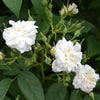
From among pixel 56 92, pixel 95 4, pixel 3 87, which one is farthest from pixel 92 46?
pixel 3 87

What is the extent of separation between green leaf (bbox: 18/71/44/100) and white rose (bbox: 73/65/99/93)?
25 centimetres

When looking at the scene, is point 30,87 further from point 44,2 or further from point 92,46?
point 92,46

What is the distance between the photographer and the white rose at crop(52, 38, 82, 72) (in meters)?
1.09

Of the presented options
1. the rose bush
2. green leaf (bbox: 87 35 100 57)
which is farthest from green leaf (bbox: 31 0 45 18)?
green leaf (bbox: 87 35 100 57)

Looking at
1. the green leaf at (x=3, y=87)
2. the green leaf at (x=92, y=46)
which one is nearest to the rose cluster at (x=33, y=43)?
the green leaf at (x=3, y=87)

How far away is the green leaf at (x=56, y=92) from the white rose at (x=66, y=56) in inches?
12.8

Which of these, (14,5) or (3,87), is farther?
(3,87)

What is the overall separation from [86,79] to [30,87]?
369 millimetres

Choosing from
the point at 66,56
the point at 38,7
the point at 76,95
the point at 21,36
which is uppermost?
the point at 38,7

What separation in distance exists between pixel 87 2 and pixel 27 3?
0.52 m

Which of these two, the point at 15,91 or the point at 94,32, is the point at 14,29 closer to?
the point at 15,91

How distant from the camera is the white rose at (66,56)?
109cm

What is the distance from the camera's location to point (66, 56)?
1.12 meters

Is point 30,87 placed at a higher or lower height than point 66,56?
lower
